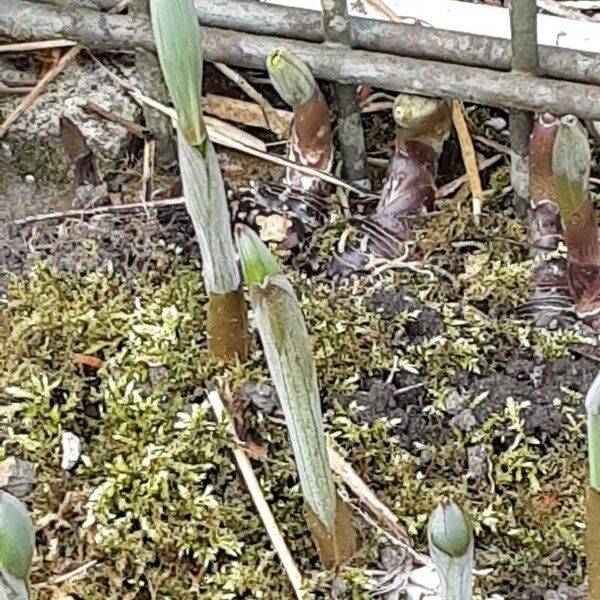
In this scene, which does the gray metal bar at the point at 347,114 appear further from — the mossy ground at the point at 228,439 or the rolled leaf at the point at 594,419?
the rolled leaf at the point at 594,419

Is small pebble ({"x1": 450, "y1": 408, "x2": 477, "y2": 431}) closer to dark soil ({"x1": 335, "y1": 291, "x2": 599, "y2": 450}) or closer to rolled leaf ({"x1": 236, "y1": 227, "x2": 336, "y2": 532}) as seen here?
dark soil ({"x1": 335, "y1": 291, "x2": 599, "y2": 450})

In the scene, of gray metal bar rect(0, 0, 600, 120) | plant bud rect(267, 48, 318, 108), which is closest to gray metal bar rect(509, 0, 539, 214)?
gray metal bar rect(0, 0, 600, 120)

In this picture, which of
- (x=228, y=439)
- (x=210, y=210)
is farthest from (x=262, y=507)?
(x=210, y=210)

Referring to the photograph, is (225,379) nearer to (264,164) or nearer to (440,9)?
(264,164)

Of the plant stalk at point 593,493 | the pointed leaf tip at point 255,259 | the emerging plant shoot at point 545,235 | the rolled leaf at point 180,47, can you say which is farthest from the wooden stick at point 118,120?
the plant stalk at point 593,493

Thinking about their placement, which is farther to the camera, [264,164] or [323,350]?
[264,164]

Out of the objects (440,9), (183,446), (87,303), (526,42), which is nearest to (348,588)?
(183,446)

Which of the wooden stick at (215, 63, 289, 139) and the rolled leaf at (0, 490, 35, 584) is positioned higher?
the rolled leaf at (0, 490, 35, 584)
